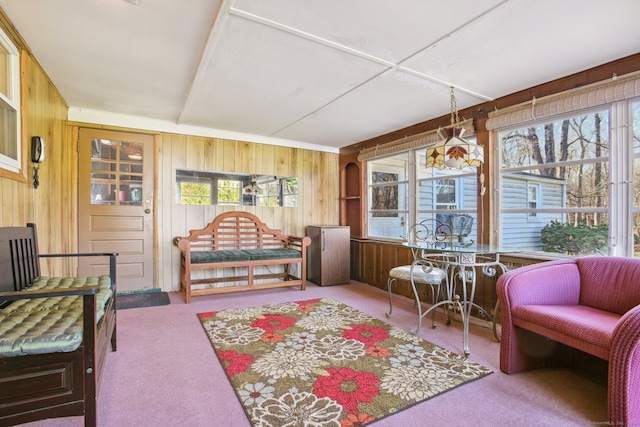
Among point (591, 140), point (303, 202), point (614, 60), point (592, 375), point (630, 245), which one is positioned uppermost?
point (614, 60)

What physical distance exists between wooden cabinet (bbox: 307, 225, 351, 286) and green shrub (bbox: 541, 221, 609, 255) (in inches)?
100

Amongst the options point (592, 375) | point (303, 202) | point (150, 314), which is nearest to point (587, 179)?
point (592, 375)

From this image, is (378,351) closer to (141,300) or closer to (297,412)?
(297,412)

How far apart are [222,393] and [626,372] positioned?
81.0 inches

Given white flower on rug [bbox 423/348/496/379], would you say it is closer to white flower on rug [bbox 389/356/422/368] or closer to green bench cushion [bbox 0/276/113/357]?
white flower on rug [bbox 389/356/422/368]

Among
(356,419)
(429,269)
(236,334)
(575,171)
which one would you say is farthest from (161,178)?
(575,171)

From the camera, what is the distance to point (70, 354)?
4.20 feet

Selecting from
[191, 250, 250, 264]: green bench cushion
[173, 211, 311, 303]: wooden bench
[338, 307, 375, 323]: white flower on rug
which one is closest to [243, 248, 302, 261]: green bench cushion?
[173, 211, 311, 303]: wooden bench

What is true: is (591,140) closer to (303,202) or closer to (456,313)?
(456,313)

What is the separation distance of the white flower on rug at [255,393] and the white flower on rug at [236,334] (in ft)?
2.12

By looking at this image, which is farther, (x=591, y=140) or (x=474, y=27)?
(x=591, y=140)

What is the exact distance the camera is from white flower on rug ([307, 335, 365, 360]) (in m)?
2.26

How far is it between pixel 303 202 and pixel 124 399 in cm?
368

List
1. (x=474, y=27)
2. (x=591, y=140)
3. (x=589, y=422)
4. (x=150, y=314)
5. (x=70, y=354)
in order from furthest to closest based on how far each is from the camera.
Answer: (x=150, y=314), (x=591, y=140), (x=474, y=27), (x=589, y=422), (x=70, y=354)
